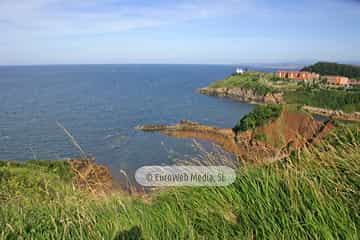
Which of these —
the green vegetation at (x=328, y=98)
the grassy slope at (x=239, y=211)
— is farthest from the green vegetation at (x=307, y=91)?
the grassy slope at (x=239, y=211)

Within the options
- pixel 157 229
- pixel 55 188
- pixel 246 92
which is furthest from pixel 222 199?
pixel 246 92

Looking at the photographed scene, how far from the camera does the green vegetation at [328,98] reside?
61.5 meters

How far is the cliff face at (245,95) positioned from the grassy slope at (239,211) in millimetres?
71342

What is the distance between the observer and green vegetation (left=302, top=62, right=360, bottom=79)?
92.4 m

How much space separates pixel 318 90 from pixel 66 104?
55.1 m

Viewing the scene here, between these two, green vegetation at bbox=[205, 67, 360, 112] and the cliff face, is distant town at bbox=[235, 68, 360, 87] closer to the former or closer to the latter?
green vegetation at bbox=[205, 67, 360, 112]

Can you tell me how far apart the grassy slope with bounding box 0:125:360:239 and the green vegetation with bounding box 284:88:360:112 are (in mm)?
63346

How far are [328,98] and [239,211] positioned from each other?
73.0 m

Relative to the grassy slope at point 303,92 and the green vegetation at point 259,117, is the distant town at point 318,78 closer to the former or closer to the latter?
the grassy slope at point 303,92

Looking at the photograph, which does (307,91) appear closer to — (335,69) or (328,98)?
(328,98)

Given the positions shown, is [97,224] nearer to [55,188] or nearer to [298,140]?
[55,188]

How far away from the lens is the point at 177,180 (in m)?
2.82

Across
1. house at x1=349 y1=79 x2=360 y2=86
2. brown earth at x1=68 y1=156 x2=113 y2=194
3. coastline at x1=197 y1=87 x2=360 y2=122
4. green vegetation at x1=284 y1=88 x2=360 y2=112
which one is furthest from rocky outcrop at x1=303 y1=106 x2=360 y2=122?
brown earth at x1=68 y1=156 x2=113 y2=194

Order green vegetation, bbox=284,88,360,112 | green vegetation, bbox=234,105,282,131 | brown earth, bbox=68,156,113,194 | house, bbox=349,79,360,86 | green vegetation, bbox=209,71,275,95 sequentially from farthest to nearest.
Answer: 1. house, bbox=349,79,360,86
2. green vegetation, bbox=209,71,275,95
3. green vegetation, bbox=284,88,360,112
4. green vegetation, bbox=234,105,282,131
5. brown earth, bbox=68,156,113,194
